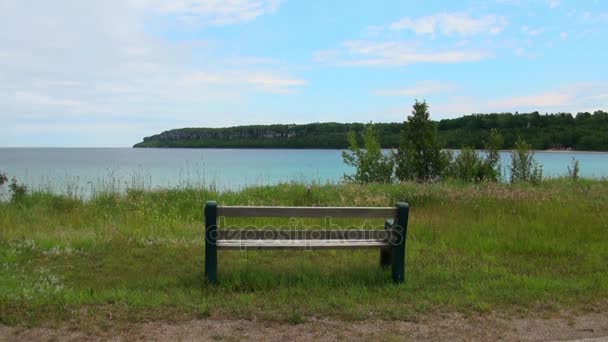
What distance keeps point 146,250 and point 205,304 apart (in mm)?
2531

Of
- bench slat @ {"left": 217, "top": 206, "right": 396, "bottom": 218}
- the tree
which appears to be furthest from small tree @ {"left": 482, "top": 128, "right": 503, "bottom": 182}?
bench slat @ {"left": 217, "top": 206, "right": 396, "bottom": 218}

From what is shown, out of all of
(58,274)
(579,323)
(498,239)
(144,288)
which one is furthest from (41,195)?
(579,323)

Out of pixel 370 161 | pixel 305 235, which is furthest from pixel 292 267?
pixel 370 161

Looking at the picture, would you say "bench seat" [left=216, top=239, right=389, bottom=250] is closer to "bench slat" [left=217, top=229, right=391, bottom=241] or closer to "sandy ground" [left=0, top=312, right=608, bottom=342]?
"bench slat" [left=217, top=229, right=391, bottom=241]

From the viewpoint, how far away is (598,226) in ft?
25.9

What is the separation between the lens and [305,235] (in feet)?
17.5

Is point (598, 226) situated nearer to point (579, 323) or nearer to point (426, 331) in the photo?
point (579, 323)

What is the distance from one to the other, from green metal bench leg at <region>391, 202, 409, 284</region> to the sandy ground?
99 centimetres

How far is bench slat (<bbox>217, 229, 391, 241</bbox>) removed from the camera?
5160mm

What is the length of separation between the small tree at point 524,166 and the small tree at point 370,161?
3.78 metres

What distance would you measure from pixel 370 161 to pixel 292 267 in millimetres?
11096

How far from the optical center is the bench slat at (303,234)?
5.16m

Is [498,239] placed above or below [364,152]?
below

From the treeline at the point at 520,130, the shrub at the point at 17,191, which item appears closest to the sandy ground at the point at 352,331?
the shrub at the point at 17,191
